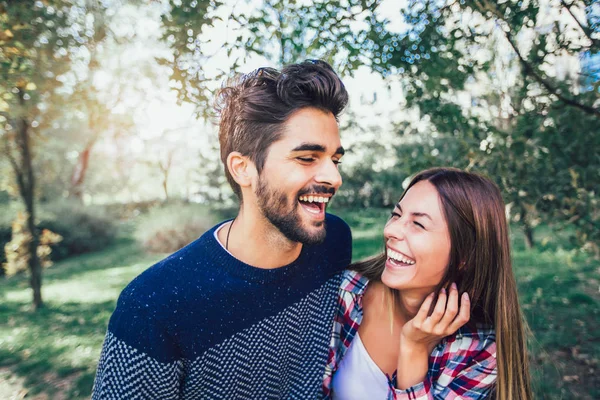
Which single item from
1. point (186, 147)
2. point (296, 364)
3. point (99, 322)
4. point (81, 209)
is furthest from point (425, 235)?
point (186, 147)

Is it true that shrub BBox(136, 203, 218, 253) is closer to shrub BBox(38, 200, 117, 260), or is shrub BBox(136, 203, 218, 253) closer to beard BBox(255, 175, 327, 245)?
shrub BBox(38, 200, 117, 260)

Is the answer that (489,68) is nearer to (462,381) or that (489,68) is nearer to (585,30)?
(585,30)

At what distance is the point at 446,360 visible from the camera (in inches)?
88.7

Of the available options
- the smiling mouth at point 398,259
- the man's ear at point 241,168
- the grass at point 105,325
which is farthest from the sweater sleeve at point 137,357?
the grass at point 105,325

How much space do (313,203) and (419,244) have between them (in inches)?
25.6

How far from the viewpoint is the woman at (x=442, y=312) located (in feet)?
7.16

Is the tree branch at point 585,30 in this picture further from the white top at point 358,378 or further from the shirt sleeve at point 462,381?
the white top at point 358,378

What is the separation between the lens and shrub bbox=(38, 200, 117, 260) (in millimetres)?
13688

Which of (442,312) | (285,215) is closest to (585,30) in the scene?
(442,312)

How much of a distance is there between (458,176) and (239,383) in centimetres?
171

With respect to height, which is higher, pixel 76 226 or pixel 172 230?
pixel 172 230

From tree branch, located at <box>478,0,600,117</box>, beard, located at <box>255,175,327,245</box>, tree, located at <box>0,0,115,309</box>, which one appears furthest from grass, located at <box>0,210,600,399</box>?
beard, located at <box>255,175,327,245</box>

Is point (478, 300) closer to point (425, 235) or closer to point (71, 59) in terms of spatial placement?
point (425, 235)

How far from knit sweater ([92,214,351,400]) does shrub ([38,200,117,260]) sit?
43.1 ft
